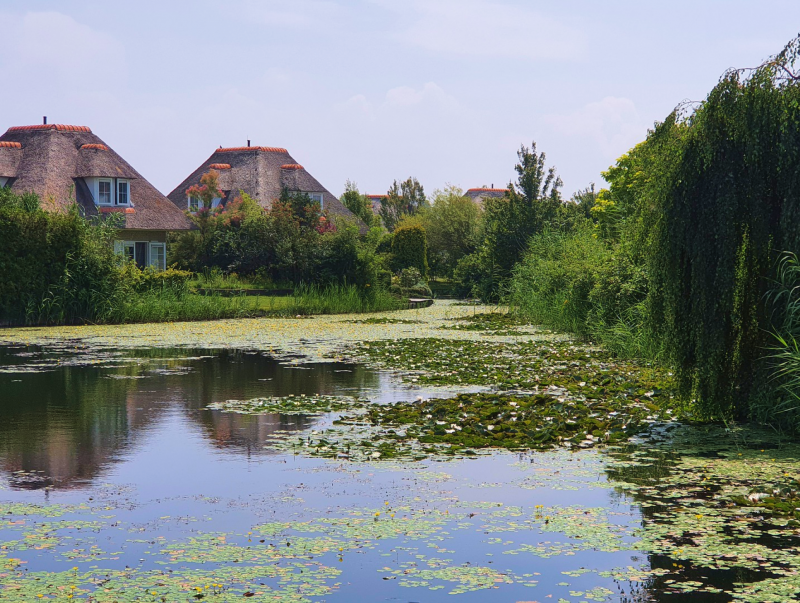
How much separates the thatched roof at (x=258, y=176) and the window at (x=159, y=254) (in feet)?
31.1

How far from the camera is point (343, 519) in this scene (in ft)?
24.7

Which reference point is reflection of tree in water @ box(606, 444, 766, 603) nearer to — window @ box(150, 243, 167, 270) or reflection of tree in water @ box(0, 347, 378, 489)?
reflection of tree in water @ box(0, 347, 378, 489)

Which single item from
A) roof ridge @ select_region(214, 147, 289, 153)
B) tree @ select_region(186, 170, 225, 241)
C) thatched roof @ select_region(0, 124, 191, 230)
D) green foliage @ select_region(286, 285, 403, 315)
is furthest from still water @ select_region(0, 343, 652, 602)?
roof ridge @ select_region(214, 147, 289, 153)

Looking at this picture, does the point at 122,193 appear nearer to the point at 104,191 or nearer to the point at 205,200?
the point at 104,191

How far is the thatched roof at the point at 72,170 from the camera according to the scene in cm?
4616

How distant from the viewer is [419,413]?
12211 millimetres

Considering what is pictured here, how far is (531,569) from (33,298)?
2464cm

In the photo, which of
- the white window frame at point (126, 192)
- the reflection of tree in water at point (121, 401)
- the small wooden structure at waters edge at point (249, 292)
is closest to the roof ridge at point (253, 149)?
the white window frame at point (126, 192)

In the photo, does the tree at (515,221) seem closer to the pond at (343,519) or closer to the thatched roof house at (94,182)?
the thatched roof house at (94,182)

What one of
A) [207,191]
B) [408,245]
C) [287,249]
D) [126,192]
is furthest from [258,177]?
[287,249]

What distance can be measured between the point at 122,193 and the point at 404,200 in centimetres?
4166

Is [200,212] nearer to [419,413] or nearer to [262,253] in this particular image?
[262,253]

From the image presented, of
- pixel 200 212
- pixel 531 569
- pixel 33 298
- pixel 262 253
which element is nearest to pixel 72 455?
pixel 531 569

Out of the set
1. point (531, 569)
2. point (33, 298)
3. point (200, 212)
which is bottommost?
point (531, 569)
